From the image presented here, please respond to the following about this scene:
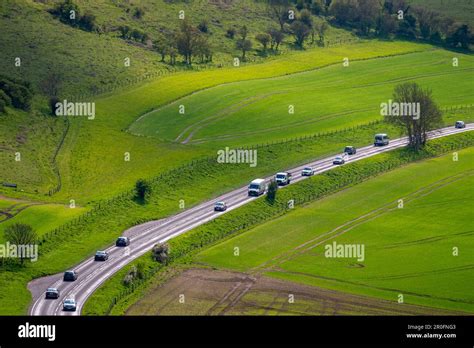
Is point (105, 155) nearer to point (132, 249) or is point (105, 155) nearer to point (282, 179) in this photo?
point (282, 179)

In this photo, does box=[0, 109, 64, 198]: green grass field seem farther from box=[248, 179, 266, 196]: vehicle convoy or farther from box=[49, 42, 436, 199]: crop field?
box=[248, 179, 266, 196]: vehicle convoy

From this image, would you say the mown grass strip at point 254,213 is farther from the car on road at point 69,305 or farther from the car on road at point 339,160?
the car on road at point 339,160

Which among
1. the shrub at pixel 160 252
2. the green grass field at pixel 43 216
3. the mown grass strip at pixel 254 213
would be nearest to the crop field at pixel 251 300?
the mown grass strip at pixel 254 213

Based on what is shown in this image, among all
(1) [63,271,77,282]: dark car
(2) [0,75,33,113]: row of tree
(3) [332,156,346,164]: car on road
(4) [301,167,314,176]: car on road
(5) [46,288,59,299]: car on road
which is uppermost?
(2) [0,75,33,113]: row of tree

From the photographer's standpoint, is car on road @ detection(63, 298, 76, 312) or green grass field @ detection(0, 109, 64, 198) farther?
green grass field @ detection(0, 109, 64, 198)

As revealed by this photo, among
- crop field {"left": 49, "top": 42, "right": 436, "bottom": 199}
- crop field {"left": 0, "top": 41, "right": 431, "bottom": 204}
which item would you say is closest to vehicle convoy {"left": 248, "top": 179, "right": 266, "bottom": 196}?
crop field {"left": 0, "top": 41, "right": 431, "bottom": 204}

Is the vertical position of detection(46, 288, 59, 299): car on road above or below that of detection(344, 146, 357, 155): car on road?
below

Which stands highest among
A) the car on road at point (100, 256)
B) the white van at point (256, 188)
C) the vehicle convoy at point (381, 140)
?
→ the vehicle convoy at point (381, 140)
